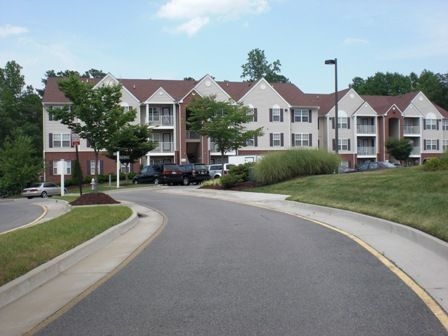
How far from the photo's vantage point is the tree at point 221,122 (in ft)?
149

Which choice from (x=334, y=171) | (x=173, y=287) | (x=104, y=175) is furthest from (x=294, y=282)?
(x=104, y=175)

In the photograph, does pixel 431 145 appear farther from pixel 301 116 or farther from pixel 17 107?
pixel 17 107

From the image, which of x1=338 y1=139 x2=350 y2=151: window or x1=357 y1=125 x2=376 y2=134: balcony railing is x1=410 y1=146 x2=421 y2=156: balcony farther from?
x1=338 y1=139 x2=350 y2=151: window

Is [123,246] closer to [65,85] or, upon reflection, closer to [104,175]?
[65,85]

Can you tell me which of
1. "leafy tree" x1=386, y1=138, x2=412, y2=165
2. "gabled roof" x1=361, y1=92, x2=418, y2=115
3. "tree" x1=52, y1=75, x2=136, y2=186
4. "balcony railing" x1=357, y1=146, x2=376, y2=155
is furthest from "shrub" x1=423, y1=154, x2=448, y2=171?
"gabled roof" x1=361, y1=92, x2=418, y2=115

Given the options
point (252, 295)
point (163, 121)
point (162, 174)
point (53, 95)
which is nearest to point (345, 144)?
point (163, 121)

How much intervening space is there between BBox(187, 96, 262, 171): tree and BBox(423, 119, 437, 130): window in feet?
109

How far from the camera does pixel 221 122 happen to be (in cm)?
4547

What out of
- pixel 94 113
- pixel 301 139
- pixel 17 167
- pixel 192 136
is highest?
pixel 192 136

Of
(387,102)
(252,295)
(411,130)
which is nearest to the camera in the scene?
(252,295)

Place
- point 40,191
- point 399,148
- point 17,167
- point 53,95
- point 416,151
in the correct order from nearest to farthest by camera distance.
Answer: point 40,191
point 17,167
point 53,95
point 399,148
point 416,151

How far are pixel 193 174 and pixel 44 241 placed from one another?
33932 millimetres

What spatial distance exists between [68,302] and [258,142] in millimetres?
57358

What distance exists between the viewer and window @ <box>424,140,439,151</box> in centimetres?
7350
